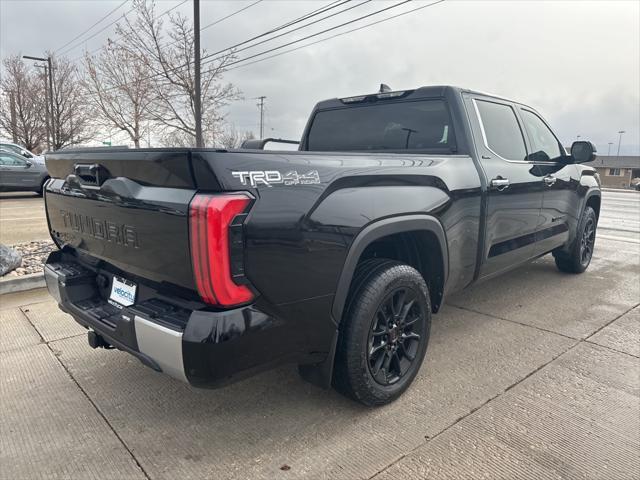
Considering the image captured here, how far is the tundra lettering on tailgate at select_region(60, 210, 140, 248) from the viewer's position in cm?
221

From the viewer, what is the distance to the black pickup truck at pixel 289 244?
192 cm

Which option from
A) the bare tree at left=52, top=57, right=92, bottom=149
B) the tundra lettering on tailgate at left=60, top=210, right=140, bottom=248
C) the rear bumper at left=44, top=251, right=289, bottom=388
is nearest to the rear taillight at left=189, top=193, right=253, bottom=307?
the rear bumper at left=44, top=251, right=289, bottom=388

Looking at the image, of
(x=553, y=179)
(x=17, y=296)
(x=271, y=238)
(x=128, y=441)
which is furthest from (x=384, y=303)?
(x=17, y=296)

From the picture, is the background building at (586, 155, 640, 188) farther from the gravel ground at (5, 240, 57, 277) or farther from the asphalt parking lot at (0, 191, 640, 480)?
the gravel ground at (5, 240, 57, 277)

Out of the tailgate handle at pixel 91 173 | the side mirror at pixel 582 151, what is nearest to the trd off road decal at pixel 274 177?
the tailgate handle at pixel 91 173

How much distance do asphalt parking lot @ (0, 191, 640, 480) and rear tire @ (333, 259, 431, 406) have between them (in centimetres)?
16

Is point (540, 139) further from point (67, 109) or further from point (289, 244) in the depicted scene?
point (67, 109)

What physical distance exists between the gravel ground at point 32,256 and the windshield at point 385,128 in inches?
131

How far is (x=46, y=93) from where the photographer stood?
84.0 feet

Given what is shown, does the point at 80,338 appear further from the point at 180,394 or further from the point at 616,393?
the point at 616,393

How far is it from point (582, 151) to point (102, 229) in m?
4.53

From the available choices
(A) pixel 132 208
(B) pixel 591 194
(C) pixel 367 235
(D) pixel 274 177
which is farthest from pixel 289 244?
(B) pixel 591 194

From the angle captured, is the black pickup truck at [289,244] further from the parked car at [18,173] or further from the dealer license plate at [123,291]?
the parked car at [18,173]

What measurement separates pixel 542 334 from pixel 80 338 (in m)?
3.70
